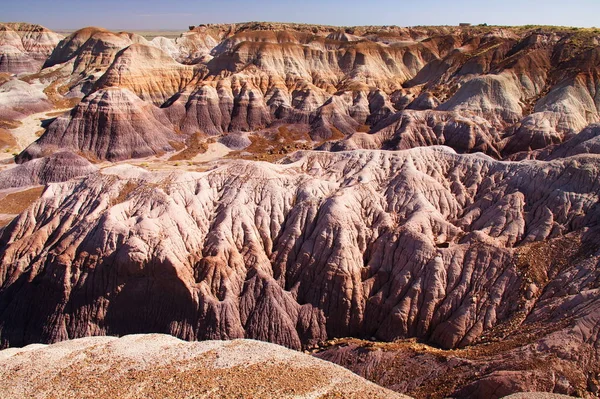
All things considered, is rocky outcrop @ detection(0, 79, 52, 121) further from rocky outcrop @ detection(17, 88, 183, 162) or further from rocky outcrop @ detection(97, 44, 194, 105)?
rocky outcrop @ detection(17, 88, 183, 162)

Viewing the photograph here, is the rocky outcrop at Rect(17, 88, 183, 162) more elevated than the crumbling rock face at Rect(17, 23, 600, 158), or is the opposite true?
the crumbling rock face at Rect(17, 23, 600, 158)

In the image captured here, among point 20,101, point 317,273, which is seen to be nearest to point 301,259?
point 317,273

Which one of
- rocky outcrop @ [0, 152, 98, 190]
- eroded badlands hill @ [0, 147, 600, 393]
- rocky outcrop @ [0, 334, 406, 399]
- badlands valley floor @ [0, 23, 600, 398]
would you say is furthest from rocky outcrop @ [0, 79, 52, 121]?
rocky outcrop @ [0, 334, 406, 399]

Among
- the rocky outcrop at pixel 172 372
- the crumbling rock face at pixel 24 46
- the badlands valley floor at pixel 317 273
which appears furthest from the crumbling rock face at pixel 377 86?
the rocky outcrop at pixel 172 372

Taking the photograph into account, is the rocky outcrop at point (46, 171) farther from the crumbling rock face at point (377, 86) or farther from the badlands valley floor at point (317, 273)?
the crumbling rock face at point (377, 86)

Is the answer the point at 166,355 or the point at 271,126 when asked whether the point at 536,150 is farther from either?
the point at 166,355
